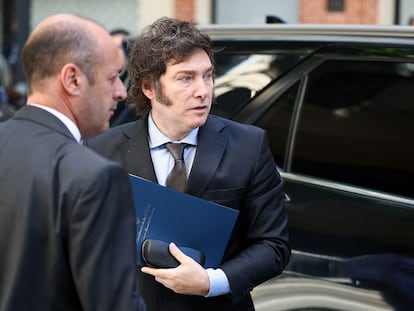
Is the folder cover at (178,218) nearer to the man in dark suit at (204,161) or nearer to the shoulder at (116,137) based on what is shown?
the man in dark suit at (204,161)

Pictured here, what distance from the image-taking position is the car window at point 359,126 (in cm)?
344

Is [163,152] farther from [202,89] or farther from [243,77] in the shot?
[243,77]

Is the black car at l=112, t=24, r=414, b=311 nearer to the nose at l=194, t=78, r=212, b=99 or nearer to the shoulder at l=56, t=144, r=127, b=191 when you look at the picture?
the nose at l=194, t=78, r=212, b=99

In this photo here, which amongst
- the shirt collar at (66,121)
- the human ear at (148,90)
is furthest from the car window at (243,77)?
the shirt collar at (66,121)

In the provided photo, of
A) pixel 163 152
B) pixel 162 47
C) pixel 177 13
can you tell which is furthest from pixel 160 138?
pixel 177 13

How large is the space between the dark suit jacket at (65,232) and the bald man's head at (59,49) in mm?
170

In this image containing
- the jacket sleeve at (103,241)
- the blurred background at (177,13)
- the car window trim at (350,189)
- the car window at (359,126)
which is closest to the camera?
the jacket sleeve at (103,241)

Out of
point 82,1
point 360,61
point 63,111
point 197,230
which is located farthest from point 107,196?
point 82,1

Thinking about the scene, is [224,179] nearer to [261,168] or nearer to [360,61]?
[261,168]

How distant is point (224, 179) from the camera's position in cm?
271

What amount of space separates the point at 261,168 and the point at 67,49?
→ 3.01ft

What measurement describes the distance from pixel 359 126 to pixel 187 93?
43.9 inches

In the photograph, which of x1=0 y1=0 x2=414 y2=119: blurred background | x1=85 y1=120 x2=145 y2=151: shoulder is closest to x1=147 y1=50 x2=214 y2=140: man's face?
x1=85 y1=120 x2=145 y2=151: shoulder

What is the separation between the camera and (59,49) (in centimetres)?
200
